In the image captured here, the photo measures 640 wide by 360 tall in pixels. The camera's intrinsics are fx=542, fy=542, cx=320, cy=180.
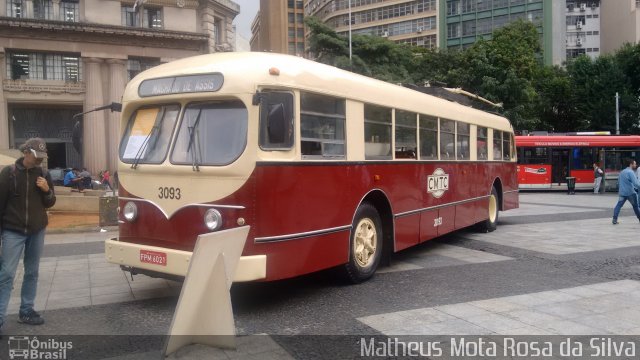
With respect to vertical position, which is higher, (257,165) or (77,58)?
(77,58)

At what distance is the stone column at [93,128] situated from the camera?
34531mm

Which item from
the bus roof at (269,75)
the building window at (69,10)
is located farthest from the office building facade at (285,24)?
the bus roof at (269,75)

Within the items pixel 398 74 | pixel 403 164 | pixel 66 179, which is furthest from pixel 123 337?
pixel 398 74

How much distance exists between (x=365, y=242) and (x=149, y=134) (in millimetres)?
3122

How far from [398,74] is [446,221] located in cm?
2796

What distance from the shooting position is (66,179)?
27.9 meters

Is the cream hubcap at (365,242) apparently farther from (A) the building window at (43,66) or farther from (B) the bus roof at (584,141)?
(A) the building window at (43,66)

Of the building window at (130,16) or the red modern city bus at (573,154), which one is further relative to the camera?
the building window at (130,16)

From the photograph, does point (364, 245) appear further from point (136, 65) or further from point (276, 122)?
point (136, 65)

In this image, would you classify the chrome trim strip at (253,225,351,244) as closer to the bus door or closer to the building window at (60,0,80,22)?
the bus door

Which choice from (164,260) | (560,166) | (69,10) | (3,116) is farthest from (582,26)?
(164,260)

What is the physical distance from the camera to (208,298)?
4648 millimetres

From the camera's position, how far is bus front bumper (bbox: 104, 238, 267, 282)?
17.9 feet

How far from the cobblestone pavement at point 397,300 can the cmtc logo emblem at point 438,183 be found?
1163 mm
